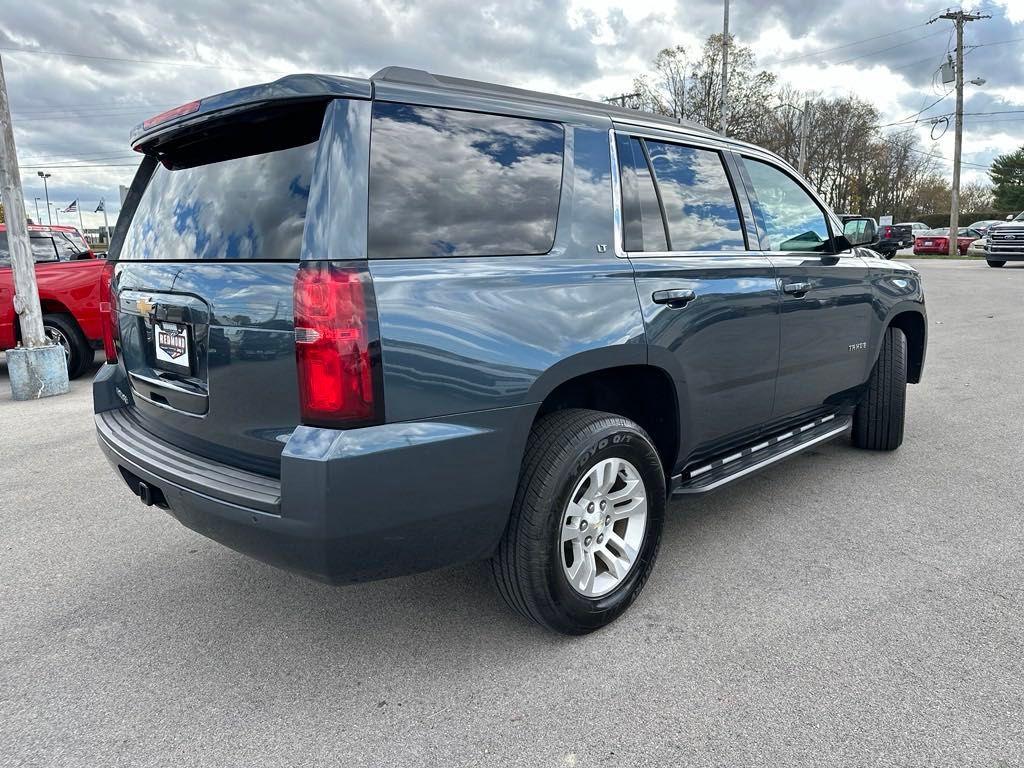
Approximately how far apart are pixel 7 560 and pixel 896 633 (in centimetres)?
378

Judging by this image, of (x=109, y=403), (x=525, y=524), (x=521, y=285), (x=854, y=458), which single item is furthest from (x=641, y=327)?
(x=854, y=458)

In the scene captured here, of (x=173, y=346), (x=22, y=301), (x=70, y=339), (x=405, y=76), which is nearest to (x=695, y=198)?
(x=405, y=76)

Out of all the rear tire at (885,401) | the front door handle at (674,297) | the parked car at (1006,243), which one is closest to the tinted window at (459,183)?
the front door handle at (674,297)

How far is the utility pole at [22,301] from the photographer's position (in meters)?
7.01

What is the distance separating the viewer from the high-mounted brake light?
245cm

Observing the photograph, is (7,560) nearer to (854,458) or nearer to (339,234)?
(339,234)

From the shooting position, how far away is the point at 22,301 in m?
7.19

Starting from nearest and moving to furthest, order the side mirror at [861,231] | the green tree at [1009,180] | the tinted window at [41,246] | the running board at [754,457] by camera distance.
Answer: the running board at [754,457], the side mirror at [861,231], the tinted window at [41,246], the green tree at [1009,180]

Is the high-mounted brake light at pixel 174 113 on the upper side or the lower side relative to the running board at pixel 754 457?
upper

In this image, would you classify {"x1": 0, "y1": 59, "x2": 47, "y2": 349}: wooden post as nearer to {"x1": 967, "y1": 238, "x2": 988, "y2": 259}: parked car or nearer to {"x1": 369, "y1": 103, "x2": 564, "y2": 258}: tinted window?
{"x1": 369, "y1": 103, "x2": 564, "y2": 258}: tinted window

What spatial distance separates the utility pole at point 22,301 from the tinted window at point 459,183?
21.0 feet

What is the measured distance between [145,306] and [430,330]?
1190 mm

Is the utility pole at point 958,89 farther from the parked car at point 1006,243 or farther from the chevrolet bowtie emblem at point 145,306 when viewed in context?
the chevrolet bowtie emblem at point 145,306

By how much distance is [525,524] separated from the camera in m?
2.41
